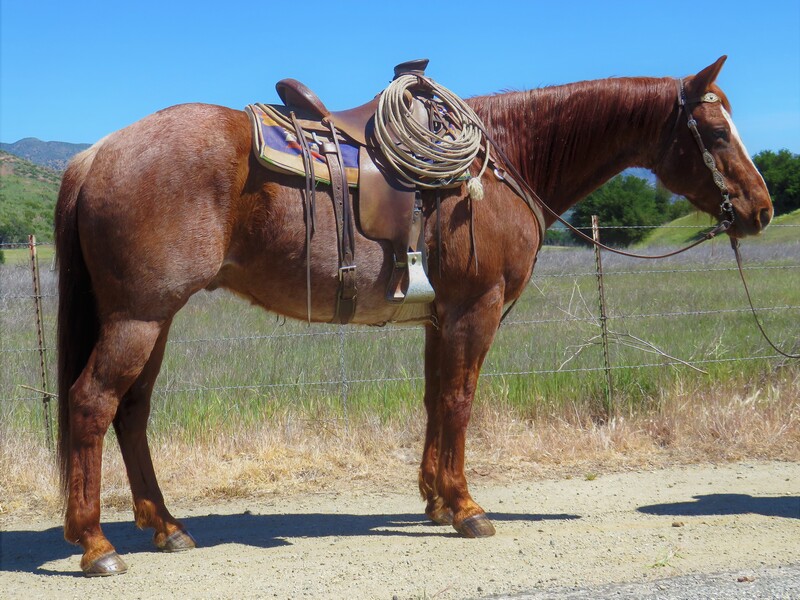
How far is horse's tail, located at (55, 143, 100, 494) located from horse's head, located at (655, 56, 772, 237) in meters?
3.21

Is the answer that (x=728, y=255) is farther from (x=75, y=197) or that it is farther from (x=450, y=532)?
(x=75, y=197)

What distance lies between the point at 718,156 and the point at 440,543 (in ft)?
8.74

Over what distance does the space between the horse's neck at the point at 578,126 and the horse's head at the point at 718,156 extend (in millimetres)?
100

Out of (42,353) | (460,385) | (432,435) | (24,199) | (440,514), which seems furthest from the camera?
(24,199)

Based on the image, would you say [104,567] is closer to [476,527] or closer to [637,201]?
[476,527]

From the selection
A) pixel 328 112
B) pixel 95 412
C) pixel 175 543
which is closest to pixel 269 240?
pixel 328 112

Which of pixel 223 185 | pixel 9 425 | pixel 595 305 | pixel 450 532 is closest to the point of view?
pixel 223 185

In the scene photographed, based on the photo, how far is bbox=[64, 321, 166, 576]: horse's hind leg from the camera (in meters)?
3.62

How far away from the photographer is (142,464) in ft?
13.9

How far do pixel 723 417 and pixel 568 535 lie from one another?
2.62 m

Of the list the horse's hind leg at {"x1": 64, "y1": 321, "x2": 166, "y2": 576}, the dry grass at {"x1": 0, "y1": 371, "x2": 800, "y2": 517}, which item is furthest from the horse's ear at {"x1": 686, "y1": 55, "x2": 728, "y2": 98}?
the horse's hind leg at {"x1": 64, "y1": 321, "x2": 166, "y2": 576}

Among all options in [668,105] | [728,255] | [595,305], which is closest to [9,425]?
[668,105]

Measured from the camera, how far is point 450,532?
4.41m

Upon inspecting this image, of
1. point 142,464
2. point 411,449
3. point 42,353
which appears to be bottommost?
point 411,449
